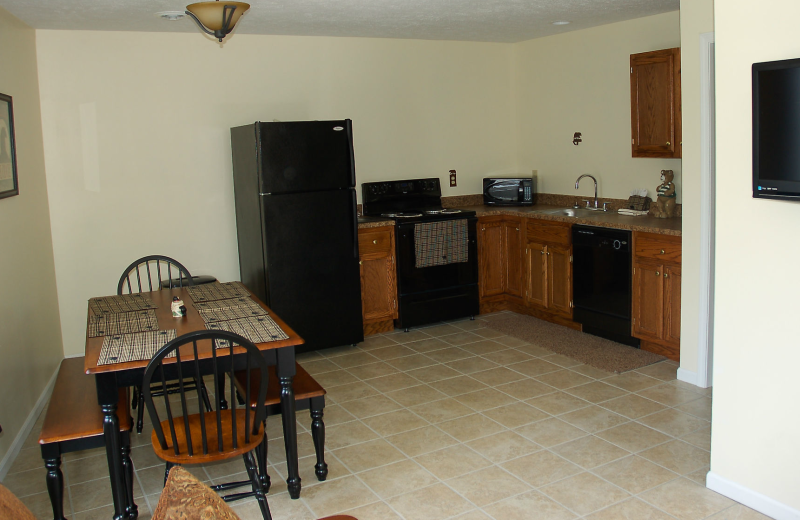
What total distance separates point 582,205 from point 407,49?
6.40ft

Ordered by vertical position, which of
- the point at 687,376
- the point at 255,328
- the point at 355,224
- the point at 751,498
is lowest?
the point at 751,498

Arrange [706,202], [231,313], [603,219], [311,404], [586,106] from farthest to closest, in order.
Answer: [586,106]
[603,219]
[706,202]
[231,313]
[311,404]

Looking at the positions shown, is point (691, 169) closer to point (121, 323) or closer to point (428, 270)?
point (428, 270)

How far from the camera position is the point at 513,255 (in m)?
5.71

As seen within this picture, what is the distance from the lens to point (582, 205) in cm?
565

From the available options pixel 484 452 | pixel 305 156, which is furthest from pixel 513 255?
pixel 484 452

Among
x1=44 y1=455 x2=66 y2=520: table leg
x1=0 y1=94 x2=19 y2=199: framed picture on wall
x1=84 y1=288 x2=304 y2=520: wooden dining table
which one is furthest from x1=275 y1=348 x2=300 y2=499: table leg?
x1=0 y1=94 x2=19 y2=199: framed picture on wall

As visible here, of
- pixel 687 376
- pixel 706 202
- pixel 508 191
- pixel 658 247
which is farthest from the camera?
pixel 508 191

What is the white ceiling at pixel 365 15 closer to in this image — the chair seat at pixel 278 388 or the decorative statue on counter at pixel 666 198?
the decorative statue on counter at pixel 666 198

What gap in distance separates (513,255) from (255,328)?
130 inches

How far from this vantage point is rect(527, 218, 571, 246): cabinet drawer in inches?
200

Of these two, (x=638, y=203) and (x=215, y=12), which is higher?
(x=215, y=12)

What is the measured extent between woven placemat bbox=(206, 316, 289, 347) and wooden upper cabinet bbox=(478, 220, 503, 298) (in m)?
2.94

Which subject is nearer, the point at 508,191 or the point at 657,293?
the point at 657,293
